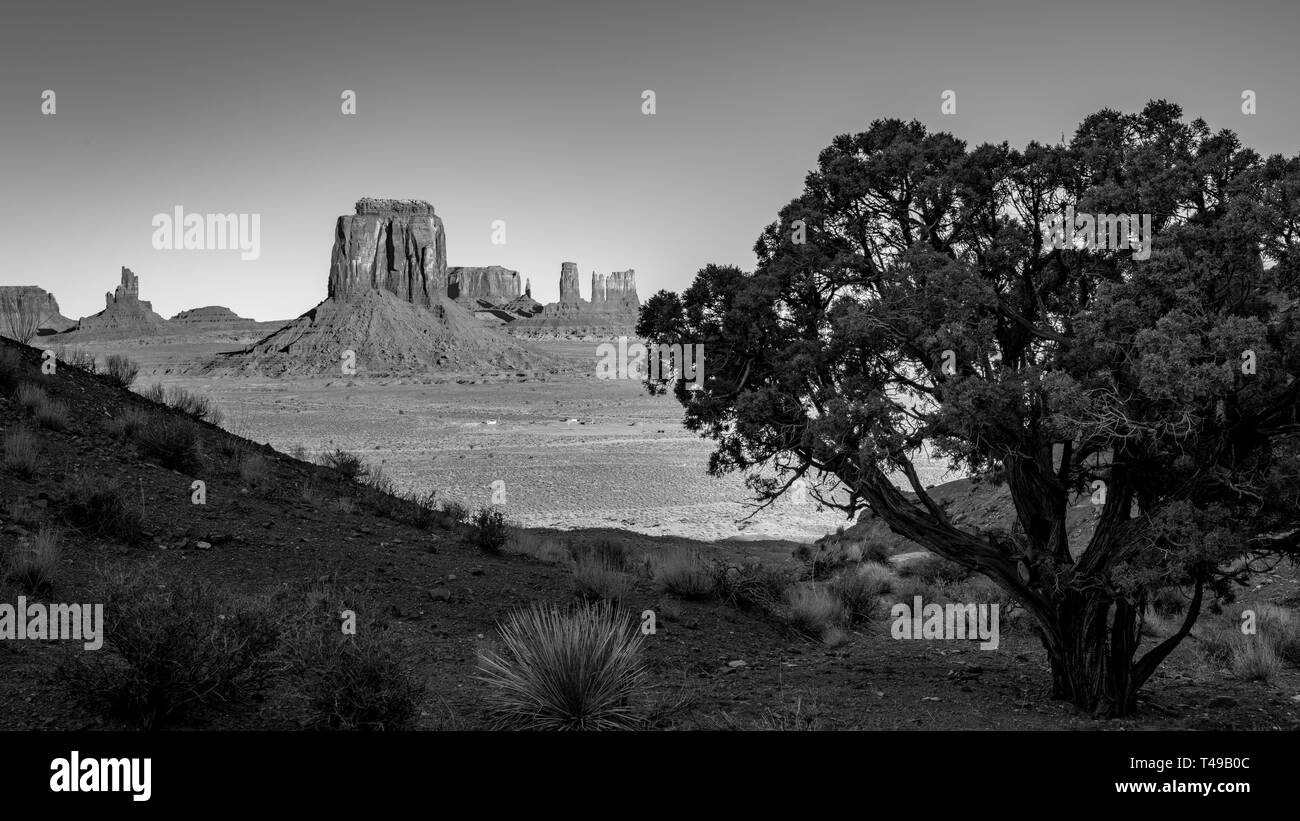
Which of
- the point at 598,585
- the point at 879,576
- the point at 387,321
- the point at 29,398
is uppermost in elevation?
the point at 387,321

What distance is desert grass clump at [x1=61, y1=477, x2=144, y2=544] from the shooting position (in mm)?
10719

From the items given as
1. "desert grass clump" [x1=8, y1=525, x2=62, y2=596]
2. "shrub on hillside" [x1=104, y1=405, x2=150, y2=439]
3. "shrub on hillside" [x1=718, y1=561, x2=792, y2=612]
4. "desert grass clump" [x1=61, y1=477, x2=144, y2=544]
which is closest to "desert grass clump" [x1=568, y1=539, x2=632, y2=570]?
→ "shrub on hillside" [x1=718, y1=561, x2=792, y2=612]

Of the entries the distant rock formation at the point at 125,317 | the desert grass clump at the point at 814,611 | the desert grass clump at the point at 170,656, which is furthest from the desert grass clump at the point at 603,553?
the distant rock formation at the point at 125,317

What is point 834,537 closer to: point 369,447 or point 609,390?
point 369,447

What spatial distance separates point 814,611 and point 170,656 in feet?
29.3

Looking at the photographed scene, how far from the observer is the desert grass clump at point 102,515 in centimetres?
1072

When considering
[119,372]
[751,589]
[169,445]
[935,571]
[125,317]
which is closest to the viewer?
[751,589]

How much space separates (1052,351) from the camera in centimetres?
841

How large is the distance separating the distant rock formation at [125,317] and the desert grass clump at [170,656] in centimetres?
17591

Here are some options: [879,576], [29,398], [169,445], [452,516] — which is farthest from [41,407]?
[879,576]

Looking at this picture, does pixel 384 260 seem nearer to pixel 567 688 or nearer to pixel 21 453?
pixel 21 453

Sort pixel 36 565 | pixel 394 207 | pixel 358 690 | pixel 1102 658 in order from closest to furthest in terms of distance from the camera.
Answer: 1. pixel 358 690
2. pixel 1102 658
3. pixel 36 565
4. pixel 394 207

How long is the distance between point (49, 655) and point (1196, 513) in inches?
368
